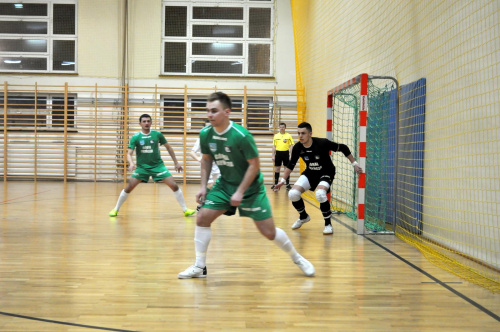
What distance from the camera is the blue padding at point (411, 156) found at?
712 centimetres

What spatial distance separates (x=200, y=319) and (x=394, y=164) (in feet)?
15.9

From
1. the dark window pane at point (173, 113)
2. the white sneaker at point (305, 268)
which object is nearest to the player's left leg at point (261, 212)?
A: the white sneaker at point (305, 268)

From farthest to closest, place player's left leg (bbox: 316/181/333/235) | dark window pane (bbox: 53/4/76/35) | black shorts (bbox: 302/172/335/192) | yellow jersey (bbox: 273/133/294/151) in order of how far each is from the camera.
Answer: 1. dark window pane (bbox: 53/4/76/35)
2. yellow jersey (bbox: 273/133/294/151)
3. black shorts (bbox: 302/172/335/192)
4. player's left leg (bbox: 316/181/333/235)

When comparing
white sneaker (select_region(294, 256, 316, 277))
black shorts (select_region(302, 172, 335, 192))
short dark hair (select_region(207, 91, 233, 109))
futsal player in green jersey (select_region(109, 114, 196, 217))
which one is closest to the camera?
short dark hair (select_region(207, 91, 233, 109))

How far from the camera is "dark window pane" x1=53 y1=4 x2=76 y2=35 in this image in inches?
687

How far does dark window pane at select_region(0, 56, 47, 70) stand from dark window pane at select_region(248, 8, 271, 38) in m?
7.10

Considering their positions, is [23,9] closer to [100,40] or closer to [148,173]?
[100,40]

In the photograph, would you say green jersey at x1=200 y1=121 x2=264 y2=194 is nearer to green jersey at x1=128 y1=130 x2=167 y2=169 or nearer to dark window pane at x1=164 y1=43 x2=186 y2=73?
green jersey at x1=128 y1=130 x2=167 y2=169

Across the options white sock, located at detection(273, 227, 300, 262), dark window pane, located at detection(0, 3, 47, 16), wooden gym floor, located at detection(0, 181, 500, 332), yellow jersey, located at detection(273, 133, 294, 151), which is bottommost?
wooden gym floor, located at detection(0, 181, 500, 332)

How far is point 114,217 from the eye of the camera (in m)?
8.96

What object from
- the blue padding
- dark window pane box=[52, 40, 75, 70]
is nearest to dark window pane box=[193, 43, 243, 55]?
dark window pane box=[52, 40, 75, 70]

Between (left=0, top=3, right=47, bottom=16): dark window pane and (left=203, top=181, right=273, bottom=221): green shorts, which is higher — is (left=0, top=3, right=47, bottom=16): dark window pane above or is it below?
above

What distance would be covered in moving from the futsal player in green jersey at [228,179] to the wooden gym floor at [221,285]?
45cm

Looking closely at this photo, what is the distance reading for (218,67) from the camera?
58.3 feet
